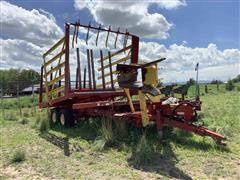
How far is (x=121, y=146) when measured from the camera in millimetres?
6008

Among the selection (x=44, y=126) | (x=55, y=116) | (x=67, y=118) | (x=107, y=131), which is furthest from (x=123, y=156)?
(x=55, y=116)

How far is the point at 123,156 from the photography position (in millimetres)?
5465

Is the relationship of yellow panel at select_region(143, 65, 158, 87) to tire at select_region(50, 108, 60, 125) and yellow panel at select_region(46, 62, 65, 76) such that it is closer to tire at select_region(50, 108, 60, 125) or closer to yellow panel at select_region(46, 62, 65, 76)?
yellow panel at select_region(46, 62, 65, 76)

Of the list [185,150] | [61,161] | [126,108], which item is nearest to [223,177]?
[185,150]

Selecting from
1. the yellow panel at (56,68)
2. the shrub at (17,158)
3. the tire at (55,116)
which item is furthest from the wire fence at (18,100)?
the shrub at (17,158)

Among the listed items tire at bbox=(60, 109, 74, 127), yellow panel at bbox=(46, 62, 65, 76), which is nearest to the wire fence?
yellow panel at bbox=(46, 62, 65, 76)

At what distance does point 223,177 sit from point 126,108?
12.5 ft

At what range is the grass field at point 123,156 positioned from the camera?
15.1 feet

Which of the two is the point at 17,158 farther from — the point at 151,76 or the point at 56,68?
the point at 56,68

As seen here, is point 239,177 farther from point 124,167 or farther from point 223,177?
point 124,167

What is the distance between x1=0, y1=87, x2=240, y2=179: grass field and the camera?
4.61 meters

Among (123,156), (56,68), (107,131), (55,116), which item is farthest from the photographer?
(55,116)

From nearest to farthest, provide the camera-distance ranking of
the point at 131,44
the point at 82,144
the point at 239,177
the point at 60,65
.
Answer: the point at 239,177
the point at 82,144
the point at 60,65
the point at 131,44

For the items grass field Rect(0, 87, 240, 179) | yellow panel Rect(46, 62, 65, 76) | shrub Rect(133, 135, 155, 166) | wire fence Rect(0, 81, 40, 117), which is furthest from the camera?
wire fence Rect(0, 81, 40, 117)
